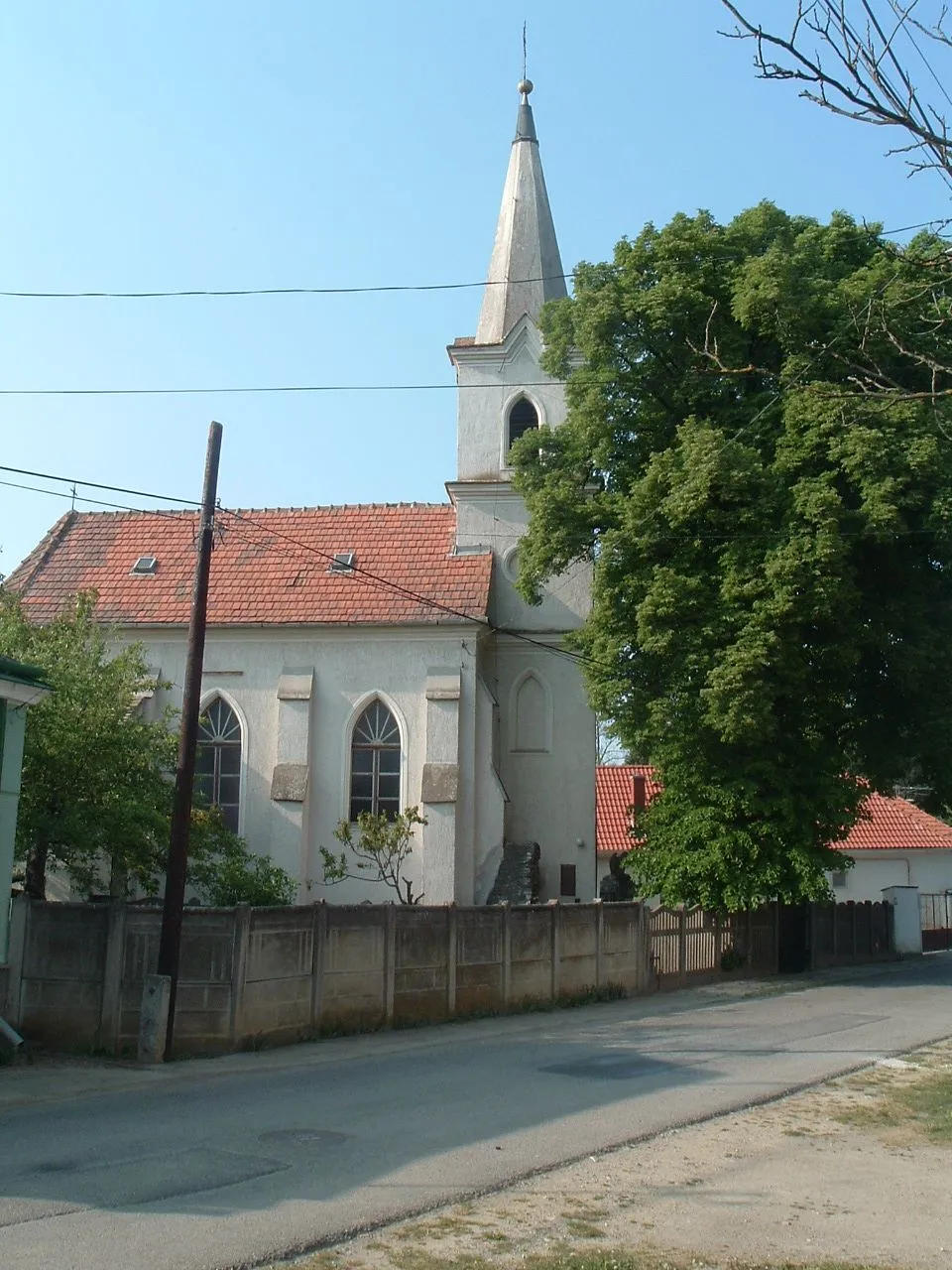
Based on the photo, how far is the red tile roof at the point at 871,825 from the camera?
4059 centimetres

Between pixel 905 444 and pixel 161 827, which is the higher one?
pixel 905 444

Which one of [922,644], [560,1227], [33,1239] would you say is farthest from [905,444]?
[33,1239]

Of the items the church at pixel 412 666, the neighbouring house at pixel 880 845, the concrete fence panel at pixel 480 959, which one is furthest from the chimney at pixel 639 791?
the concrete fence panel at pixel 480 959

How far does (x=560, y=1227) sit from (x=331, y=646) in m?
22.1

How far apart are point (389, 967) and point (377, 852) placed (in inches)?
325

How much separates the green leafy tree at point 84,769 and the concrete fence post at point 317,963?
11.6 feet

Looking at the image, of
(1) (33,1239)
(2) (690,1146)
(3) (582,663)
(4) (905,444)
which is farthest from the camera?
(3) (582,663)

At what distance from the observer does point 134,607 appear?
3027 centimetres

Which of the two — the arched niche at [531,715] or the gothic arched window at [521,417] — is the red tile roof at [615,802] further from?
the gothic arched window at [521,417]

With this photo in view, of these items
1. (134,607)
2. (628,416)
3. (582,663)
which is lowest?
(582,663)

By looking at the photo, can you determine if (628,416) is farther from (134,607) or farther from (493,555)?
(134,607)

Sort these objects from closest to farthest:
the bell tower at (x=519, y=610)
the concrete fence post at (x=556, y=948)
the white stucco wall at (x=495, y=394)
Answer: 1. the concrete fence post at (x=556, y=948)
2. the bell tower at (x=519, y=610)
3. the white stucco wall at (x=495, y=394)

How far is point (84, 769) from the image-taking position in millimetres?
18750

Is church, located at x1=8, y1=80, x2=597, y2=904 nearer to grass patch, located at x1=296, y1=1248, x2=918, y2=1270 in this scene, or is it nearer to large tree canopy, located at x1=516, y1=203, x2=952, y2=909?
large tree canopy, located at x1=516, y1=203, x2=952, y2=909
